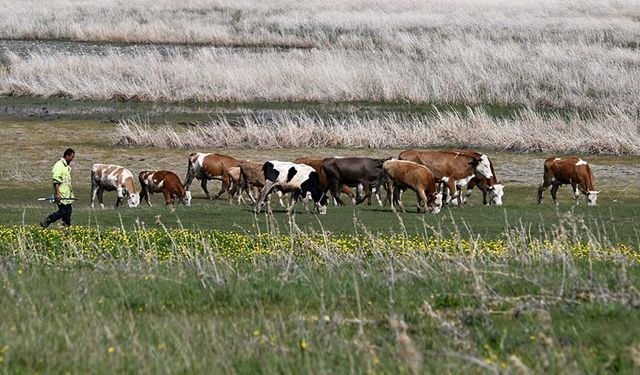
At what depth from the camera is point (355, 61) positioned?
52000mm

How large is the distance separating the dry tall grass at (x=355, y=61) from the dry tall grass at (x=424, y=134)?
3.87 metres

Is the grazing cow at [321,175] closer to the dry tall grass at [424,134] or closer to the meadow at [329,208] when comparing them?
the meadow at [329,208]

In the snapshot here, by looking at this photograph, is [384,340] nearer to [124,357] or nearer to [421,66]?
[124,357]

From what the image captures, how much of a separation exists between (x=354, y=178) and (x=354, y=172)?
0.16 meters

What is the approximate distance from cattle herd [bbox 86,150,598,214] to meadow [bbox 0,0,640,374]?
2.56 feet

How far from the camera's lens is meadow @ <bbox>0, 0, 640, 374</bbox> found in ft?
26.3

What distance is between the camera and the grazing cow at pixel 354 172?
29.3 meters

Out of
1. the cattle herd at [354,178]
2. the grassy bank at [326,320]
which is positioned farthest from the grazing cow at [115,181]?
the grassy bank at [326,320]

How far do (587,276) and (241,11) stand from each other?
7558cm

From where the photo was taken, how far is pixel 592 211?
24672 millimetres

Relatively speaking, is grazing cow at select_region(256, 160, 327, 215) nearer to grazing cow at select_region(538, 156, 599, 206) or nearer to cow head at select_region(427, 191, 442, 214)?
cow head at select_region(427, 191, 442, 214)

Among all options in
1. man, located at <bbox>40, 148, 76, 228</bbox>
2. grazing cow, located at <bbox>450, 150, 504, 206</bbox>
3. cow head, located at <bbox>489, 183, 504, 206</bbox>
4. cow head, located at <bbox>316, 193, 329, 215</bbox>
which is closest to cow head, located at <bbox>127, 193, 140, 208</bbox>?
cow head, located at <bbox>316, 193, 329, 215</bbox>

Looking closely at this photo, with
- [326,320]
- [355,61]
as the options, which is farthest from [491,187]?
[355,61]

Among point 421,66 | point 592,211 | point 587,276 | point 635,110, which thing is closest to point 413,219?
point 592,211
